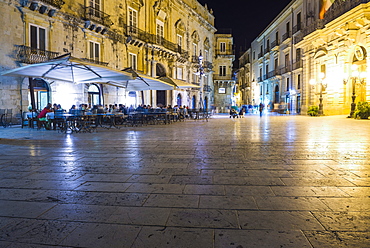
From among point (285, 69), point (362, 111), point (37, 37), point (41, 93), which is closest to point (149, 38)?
point (37, 37)

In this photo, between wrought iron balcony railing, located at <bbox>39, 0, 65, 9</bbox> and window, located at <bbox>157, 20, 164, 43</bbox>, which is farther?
window, located at <bbox>157, 20, 164, 43</bbox>

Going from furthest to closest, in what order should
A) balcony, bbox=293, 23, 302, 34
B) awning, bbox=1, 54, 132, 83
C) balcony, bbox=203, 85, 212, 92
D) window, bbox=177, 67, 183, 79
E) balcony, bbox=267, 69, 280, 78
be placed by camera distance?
1. balcony, bbox=203, 85, 212, 92
2. balcony, bbox=267, 69, 280, 78
3. window, bbox=177, 67, 183, 79
4. balcony, bbox=293, 23, 302, 34
5. awning, bbox=1, 54, 132, 83

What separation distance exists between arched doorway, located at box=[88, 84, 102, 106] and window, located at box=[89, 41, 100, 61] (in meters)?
2.00

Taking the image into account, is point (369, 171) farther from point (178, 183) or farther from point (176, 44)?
point (176, 44)

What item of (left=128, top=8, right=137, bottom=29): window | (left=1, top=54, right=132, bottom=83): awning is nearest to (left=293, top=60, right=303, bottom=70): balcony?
(left=128, top=8, right=137, bottom=29): window

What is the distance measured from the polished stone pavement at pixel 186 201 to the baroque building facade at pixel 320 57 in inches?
411

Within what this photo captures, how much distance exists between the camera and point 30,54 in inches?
553

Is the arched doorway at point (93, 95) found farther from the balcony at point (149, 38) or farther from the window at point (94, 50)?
the balcony at point (149, 38)

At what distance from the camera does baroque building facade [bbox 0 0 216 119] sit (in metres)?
13.6

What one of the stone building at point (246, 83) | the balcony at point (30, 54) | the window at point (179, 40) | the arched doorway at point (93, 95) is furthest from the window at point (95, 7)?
the stone building at point (246, 83)

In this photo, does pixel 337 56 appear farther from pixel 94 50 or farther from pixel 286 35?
pixel 94 50

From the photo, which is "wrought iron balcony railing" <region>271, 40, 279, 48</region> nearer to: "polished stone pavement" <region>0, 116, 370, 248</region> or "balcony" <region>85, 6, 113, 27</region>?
"balcony" <region>85, 6, 113, 27</region>

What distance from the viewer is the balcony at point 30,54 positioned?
13562mm

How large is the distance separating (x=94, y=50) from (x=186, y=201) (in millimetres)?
18361
